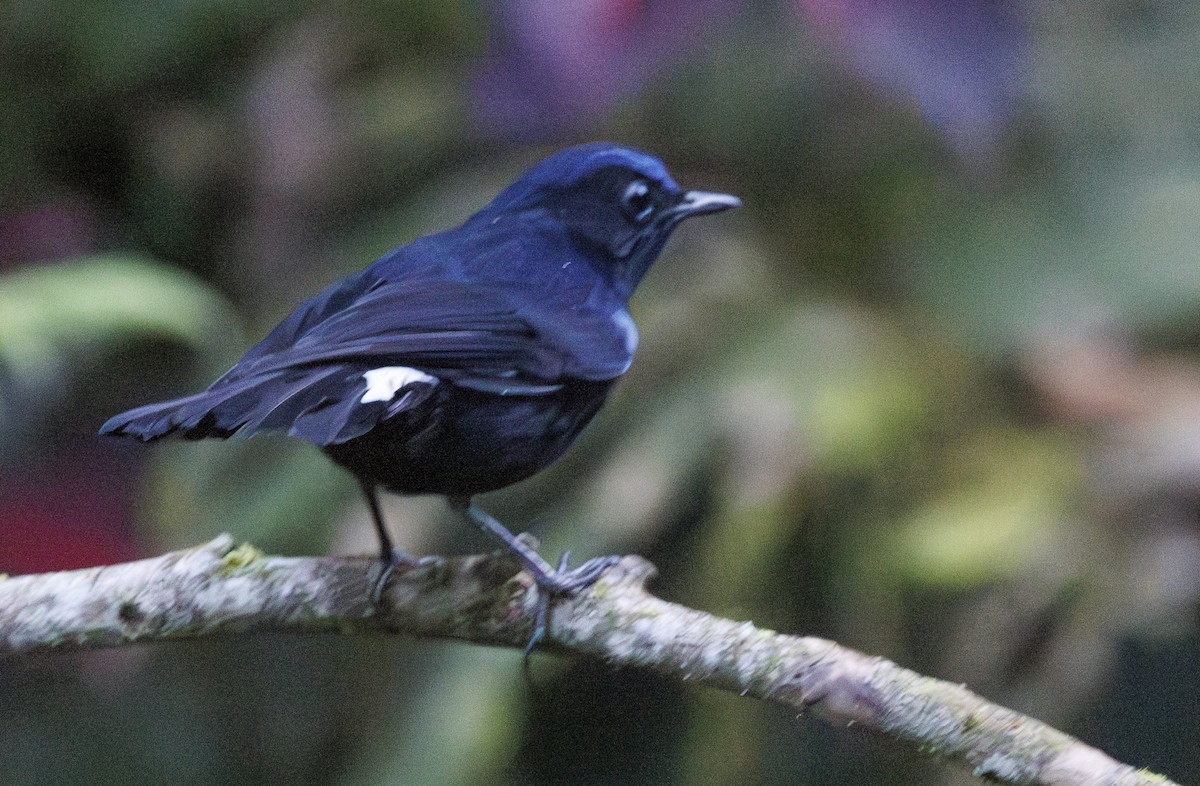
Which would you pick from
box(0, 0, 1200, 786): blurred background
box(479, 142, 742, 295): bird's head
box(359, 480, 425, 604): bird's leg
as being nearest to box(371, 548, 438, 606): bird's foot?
box(359, 480, 425, 604): bird's leg

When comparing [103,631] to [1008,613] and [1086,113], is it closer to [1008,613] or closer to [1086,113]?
[1008,613]

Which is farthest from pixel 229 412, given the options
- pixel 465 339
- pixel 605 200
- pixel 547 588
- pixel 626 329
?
pixel 605 200

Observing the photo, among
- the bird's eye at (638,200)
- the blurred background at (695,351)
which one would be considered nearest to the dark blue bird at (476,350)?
the bird's eye at (638,200)

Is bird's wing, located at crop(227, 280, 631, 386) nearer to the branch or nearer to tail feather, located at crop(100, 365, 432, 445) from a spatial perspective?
tail feather, located at crop(100, 365, 432, 445)

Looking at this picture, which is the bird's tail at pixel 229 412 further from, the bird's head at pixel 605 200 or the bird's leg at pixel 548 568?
the bird's head at pixel 605 200

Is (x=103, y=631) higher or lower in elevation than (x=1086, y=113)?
lower

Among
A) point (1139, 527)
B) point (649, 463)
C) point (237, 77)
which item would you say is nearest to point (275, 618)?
point (649, 463)

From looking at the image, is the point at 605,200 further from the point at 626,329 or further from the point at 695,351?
the point at 695,351
